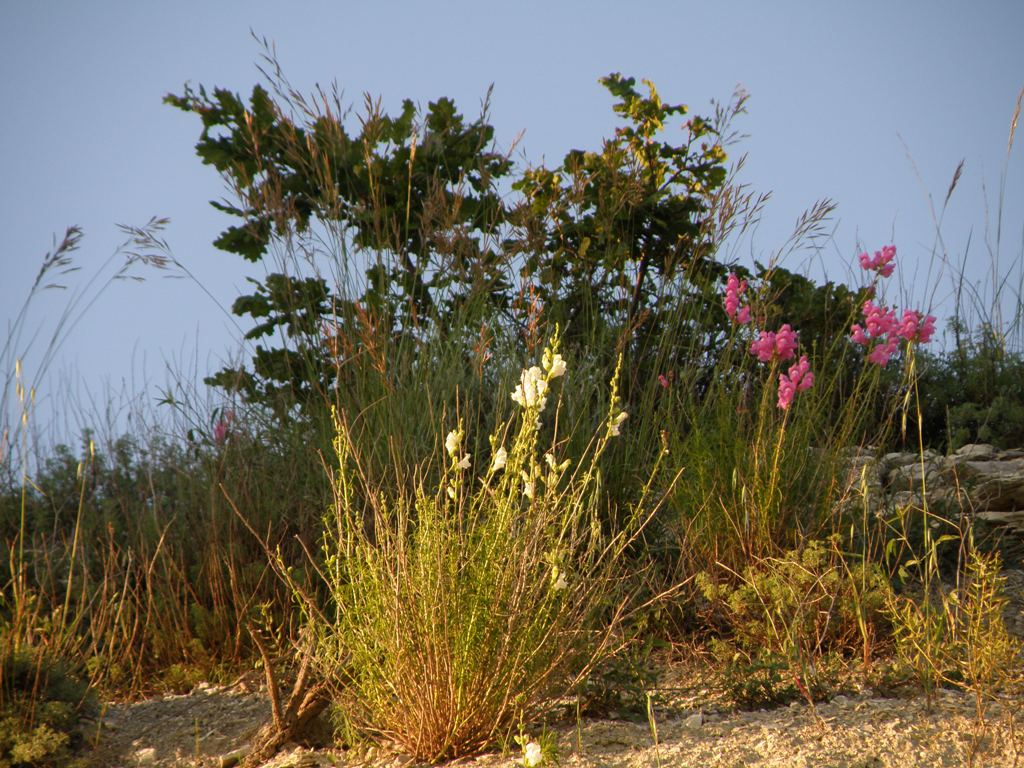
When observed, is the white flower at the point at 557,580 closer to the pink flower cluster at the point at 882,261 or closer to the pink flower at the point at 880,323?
the pink flower at the point at 880,323

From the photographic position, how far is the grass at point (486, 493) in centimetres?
271

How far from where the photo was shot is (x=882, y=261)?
14.7ft

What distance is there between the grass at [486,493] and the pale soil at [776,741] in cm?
10

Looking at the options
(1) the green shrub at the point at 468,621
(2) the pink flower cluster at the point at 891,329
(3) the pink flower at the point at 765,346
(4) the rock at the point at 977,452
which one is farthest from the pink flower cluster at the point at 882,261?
(1) the green shrub at the point at 468,621

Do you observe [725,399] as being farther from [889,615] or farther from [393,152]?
[393,152]

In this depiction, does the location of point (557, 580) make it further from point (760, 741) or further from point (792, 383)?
point (792, 383)

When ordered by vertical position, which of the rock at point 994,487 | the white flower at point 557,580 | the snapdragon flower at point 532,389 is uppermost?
the snapdragon flower at point 532,389

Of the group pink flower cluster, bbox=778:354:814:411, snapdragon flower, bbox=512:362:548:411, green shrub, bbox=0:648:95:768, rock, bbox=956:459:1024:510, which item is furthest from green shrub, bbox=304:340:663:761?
rock, bbox=956:459:1024:510

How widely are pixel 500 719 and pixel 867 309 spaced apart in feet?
7.85

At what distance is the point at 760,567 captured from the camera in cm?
379

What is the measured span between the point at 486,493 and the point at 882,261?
2177 millimetres

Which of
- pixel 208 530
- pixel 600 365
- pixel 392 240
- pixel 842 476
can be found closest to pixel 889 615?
pixel 842 476

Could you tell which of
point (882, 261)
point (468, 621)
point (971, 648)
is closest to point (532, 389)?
point (468, 621)

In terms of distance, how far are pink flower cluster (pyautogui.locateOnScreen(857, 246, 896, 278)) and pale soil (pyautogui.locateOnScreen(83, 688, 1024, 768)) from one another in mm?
2081
